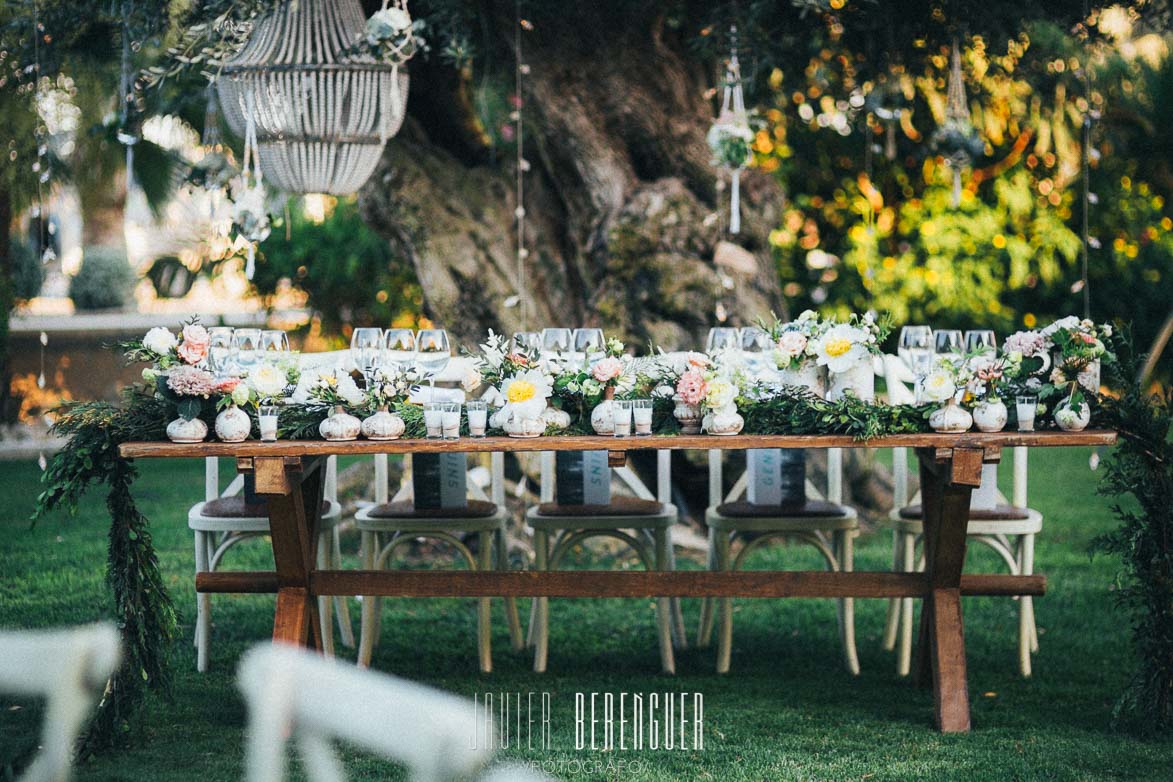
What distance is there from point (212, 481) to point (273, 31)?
156 centimetres

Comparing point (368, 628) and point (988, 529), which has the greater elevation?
point (988, 529)

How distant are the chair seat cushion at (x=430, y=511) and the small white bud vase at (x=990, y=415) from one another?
5.37 feet

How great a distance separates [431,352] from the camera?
12.4 ft

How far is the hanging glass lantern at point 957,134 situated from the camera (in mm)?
5438

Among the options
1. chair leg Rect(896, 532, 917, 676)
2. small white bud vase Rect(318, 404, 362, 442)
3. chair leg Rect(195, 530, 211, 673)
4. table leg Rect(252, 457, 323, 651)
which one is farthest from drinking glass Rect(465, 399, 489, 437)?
chair leg Rect(896, 532, 917, 676)

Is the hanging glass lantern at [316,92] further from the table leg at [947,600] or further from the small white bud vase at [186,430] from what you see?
the table leg at [947,600]

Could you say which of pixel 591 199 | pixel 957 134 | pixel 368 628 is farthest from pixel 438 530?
pixel 957 134

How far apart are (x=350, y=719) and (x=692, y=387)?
219 cm

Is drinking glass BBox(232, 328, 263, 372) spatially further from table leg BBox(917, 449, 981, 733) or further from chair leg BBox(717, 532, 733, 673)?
table leg BBox(917, 449, 981, 733)

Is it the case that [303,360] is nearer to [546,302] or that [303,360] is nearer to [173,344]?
[173,344]

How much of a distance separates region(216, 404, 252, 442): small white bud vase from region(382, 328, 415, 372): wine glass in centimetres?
42

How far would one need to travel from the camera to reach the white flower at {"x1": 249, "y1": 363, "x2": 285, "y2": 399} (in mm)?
3578

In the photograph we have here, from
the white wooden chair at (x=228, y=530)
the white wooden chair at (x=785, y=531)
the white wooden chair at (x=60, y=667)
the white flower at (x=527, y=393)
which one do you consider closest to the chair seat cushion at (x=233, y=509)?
the white wooden chair at (x=228, y=530)

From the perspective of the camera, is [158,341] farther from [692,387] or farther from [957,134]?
[957,134]
